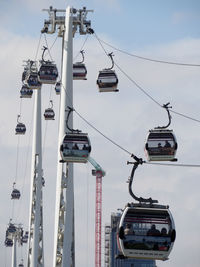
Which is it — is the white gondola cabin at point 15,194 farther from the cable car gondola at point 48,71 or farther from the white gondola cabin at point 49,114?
the cable car gondola at point 48,71

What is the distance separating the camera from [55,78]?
5831 centimetres

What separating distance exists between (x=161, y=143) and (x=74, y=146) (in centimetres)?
432

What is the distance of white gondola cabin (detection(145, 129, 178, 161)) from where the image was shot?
145 ft

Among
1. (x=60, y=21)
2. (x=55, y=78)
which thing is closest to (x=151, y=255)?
(x=60, y=21)

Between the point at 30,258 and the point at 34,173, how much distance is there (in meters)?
7.36

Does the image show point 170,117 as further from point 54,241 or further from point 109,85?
point 109,85

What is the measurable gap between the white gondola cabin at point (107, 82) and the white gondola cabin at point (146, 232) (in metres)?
24.6

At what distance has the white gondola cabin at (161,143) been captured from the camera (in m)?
44.1

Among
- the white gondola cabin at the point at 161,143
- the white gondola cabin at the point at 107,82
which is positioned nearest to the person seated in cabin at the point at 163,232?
the white gondola cabin at the point at 161,143

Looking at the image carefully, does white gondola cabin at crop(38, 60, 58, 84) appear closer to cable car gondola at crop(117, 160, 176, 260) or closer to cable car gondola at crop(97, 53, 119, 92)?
cable car gondola at crop(97, 53, 119, 92)

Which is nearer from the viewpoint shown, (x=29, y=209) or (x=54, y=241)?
(x=54, y=241)

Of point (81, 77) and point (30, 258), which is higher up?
point (81, 77)

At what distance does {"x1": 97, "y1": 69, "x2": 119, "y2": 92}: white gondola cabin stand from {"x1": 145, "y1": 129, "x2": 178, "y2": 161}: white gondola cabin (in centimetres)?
1170

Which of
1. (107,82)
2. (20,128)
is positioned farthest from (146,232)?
(20,128)
